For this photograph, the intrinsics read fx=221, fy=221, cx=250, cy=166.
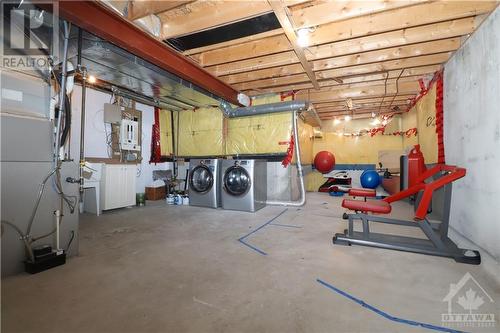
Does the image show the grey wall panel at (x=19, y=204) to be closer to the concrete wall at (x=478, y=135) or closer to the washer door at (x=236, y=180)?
the washer door at (x=236, y=180)

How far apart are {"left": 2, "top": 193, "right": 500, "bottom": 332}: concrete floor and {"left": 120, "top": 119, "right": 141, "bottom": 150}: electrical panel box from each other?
2705mm

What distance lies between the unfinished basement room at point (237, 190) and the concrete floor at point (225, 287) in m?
0.01

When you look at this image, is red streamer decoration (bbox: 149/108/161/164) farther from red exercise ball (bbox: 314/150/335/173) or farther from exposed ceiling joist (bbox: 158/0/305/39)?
red exercise ball (bbox: 314/150/335/173)

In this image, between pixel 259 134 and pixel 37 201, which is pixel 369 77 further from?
pixel 37 201

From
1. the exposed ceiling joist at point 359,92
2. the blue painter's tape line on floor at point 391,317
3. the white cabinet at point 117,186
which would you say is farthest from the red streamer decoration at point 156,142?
the blue painter's tape line on floor at point 391,317

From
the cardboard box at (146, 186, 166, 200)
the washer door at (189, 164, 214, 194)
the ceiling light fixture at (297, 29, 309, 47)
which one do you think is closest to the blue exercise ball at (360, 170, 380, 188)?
the washer door at (189, 164, 214, 194)

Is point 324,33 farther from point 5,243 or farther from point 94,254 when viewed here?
point 5,243

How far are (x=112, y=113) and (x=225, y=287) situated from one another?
4593mm

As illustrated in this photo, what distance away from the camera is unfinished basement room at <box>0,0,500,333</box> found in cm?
142

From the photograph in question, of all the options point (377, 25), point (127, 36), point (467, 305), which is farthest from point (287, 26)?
point (467, 305)

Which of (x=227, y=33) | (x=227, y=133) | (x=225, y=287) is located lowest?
(x=225, y=287)

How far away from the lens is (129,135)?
5055mm

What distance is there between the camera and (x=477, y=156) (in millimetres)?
2373

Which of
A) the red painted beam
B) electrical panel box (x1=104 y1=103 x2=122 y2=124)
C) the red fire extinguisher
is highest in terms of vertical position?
the red painted beam
